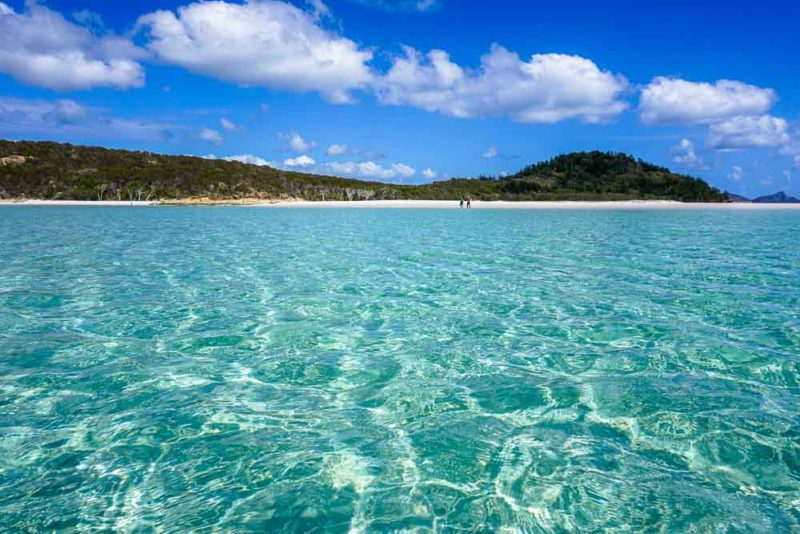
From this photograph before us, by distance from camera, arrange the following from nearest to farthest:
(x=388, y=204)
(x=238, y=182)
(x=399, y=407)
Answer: (x=399, y=407) < (x=388, y=204) < (x=238, y=182)

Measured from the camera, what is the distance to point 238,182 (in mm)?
111875

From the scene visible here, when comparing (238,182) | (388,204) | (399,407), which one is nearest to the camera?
(399,407)

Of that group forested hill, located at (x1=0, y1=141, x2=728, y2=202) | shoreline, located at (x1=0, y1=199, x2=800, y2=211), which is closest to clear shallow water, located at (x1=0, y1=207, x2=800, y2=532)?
shoreline, located at (x1=0, y1=199, x2=800, y2=211)

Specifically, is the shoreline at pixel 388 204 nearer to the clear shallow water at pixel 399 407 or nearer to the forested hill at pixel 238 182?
the forested hill at pixel 238 182

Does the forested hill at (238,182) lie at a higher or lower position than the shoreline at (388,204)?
higher

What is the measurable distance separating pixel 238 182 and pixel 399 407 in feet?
372

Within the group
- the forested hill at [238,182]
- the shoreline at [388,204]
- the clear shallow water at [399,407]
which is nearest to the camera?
the clear shallow water at [399,407]

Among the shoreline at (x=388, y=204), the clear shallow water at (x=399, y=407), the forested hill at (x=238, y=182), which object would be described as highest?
the forested hill at (x=238, y=182)

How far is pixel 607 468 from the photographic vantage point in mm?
4840

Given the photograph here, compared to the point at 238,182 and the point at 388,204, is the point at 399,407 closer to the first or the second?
the point at 388,204

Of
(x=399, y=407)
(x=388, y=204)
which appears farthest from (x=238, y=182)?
(x=399, y=407)

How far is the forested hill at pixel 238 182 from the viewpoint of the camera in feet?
325

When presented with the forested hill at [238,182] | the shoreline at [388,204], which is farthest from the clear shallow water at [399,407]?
the forested hill at [238,182]

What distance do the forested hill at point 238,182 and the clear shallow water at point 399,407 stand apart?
94.6 m
